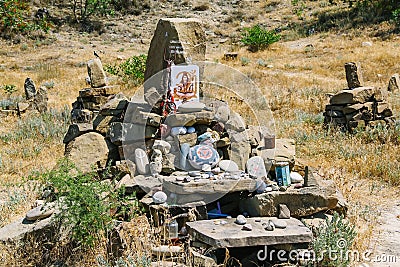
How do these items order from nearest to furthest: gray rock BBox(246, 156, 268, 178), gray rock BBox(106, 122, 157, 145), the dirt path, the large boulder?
the dirt path → the large boulder → gray rock BBox(246, 156, 268, 178) → gray rock BBox(106, 122, 157, 145)

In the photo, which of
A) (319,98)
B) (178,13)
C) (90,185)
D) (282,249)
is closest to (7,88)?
(319,98)

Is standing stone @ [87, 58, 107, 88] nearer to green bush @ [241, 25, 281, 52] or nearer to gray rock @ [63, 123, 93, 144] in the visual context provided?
gray rock @ [63, 123, 93, 144]

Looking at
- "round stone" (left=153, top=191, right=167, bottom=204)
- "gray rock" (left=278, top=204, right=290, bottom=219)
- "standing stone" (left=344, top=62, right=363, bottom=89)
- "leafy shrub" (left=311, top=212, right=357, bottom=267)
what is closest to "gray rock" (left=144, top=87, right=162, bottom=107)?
"round stone" (left=153, top=191, right=167, bottom=204)

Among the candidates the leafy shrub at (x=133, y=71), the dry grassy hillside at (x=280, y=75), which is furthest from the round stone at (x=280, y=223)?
the leafy shrub at (x=133, y=71)

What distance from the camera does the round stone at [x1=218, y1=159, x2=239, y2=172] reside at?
15.8ft

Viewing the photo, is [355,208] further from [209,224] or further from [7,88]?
[7,88]

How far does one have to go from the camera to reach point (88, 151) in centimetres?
560

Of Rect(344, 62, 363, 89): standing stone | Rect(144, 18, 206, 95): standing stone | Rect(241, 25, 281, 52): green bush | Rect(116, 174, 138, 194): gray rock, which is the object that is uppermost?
Rect(241, 25, 281, 52): green bush

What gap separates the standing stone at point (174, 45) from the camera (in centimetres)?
574

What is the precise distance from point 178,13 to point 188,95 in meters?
22.4

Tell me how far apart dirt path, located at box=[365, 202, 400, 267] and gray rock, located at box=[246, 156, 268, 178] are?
134 centimetres

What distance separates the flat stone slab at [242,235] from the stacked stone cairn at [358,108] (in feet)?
16.8

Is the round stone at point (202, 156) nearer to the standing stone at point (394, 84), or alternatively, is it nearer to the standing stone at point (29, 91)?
the standing stone at point (29, 91)

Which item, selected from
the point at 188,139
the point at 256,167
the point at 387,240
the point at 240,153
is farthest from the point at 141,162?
the point at 387,240
